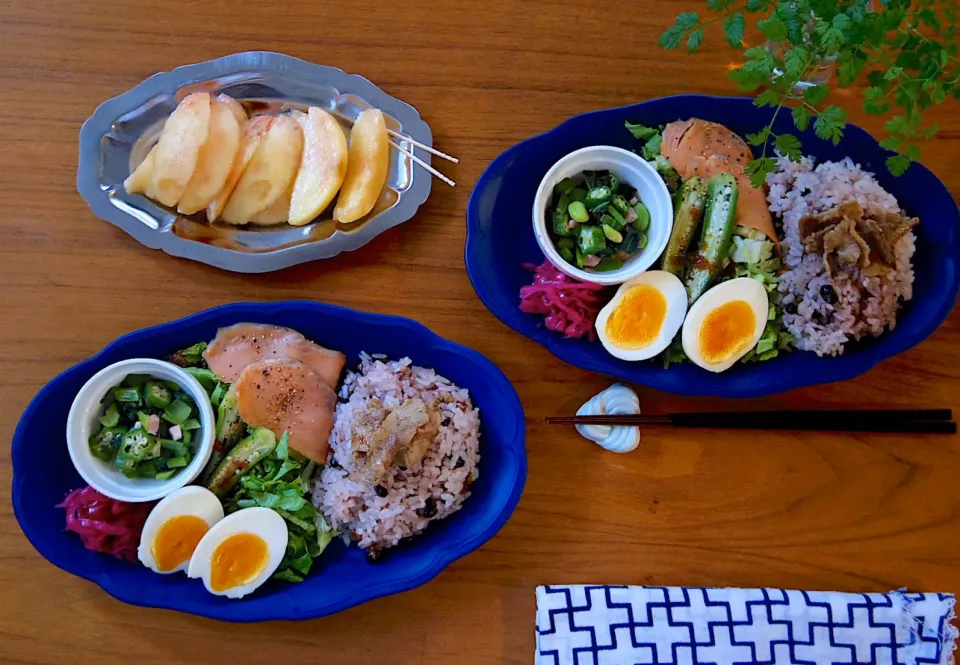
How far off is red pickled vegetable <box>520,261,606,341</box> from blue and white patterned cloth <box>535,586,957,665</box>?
654 millimetres

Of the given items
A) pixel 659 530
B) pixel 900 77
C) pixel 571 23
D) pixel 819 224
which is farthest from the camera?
pixel 571 23

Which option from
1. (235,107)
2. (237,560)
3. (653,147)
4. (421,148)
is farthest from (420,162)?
(237,560)

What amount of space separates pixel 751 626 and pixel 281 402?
129cm

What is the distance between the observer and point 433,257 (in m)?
1.85

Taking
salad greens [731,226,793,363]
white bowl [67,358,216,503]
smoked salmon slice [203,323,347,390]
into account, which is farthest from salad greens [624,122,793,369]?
white bowl [67,358,216,503]

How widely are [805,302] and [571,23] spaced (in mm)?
967

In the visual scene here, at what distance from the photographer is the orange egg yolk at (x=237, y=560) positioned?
5.11 feet


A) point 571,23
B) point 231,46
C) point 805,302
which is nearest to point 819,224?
point 805,302

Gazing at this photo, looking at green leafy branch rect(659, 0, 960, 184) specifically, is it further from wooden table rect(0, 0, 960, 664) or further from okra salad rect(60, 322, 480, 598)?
okra salad rect(60, 322, 480, 598)

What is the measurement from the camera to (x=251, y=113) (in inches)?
72.7

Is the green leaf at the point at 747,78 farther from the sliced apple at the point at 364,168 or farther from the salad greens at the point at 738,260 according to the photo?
the sliced apple at the point at 364,168

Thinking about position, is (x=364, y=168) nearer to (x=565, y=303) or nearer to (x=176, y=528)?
(x=565, y=303)

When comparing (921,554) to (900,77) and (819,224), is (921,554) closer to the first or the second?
(819,224)

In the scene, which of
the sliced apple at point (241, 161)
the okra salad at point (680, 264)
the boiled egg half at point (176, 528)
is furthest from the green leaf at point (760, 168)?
the boiled egg half at point (176, 528)
